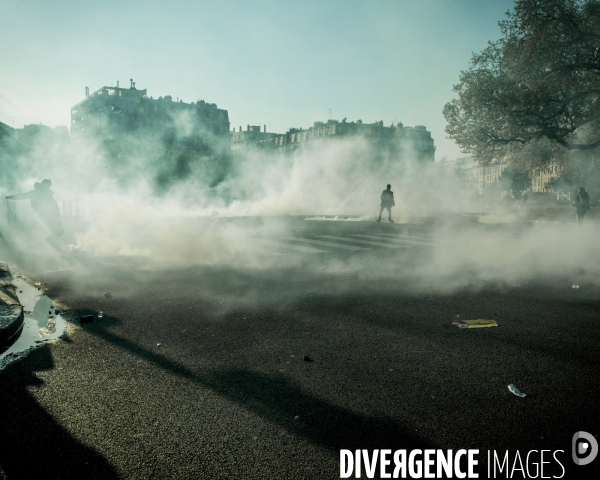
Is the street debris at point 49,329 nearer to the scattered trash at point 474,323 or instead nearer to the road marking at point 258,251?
the scattered trash at point 474,323

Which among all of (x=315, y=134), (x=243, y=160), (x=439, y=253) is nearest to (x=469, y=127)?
(x=439, y=253)

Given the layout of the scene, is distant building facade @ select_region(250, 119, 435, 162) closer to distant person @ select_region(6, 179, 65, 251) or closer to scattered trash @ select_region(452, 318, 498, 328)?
distant person @ select_region(6, 179, 65, 251)

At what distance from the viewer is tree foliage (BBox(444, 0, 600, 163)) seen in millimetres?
18469

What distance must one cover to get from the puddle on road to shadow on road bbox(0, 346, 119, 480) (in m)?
1.06

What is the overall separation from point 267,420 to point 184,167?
36665 mm

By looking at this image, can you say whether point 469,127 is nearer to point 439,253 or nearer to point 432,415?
point 439,253

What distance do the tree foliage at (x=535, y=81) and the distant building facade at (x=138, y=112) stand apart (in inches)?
2864

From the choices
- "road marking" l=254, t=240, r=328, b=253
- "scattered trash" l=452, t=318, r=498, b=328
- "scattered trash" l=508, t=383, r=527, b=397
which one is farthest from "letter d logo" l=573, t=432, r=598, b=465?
"road marking" l=254, t=240, r=328, b=253

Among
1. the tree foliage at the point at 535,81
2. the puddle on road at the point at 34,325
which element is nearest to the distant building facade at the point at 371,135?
the tree foliage at the point at 535,81

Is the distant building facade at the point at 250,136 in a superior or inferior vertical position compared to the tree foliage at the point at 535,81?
superior

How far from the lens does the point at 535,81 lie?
18953 millimetres

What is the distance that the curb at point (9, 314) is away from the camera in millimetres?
4934

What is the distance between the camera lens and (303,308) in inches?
240

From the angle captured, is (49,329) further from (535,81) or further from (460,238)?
(535,81)
